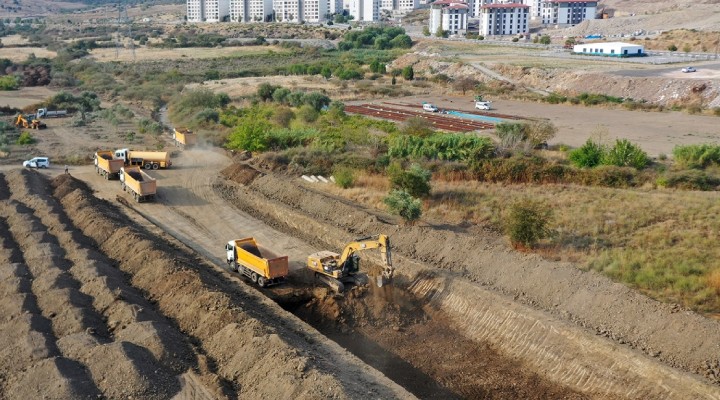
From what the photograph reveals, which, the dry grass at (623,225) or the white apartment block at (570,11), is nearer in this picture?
the dry grass at (623,225)

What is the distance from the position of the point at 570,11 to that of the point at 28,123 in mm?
142940

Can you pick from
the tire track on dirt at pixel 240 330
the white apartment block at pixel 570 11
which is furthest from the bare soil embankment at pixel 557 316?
the white apartment block at pixel 570 11

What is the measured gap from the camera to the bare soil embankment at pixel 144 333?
1684cm

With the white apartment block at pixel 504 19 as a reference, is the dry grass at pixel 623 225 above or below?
below

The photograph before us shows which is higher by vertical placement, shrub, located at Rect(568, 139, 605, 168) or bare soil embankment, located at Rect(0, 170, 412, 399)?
shrub, located at Rect(568, 139, 605, 168)

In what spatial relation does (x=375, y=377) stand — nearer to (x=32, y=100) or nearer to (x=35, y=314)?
(x=35, y=314)

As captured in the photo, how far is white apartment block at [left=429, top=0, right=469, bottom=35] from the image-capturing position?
160 m

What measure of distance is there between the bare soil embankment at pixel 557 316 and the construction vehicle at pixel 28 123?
38.9 metres

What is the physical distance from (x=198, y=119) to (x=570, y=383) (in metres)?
45.0

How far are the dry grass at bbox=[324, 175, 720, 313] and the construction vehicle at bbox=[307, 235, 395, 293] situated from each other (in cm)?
610

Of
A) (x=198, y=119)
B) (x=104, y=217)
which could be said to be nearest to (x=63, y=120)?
(x=198, y=119)

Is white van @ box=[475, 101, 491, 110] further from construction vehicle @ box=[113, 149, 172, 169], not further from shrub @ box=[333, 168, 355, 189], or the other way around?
construction vehicle @ box=[113, 149, 172, 169]

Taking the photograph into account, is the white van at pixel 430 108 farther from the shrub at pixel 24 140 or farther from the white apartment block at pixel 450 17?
the white apartment block at pixel 450 17

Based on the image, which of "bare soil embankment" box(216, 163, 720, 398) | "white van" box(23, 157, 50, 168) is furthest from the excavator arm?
"white van" box(23, 157, 50, 168)
